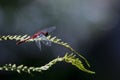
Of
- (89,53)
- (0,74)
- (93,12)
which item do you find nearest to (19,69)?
(0,74)

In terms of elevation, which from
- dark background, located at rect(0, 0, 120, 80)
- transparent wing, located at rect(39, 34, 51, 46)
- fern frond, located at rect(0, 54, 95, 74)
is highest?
dark background, located at rect(0, 0, 120, 80)

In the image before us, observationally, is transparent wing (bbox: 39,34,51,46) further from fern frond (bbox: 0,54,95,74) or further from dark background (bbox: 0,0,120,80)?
dark background (bbox: 0,0,120,80)

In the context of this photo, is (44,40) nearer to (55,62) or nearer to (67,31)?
(55,62)

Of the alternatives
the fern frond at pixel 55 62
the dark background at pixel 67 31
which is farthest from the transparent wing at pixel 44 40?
the dark background at pixel 67 31

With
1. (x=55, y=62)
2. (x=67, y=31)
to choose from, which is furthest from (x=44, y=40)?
(x=67, y=31)

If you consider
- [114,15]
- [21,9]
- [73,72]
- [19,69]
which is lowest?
[19,69]

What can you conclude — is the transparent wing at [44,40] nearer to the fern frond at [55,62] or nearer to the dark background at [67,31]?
the fern frond at [55,62]

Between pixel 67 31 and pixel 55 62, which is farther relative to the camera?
pixel 67 31

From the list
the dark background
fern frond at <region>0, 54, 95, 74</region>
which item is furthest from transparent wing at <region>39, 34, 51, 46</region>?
the dark background

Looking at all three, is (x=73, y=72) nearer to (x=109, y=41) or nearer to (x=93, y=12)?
(x=109, y=41)
